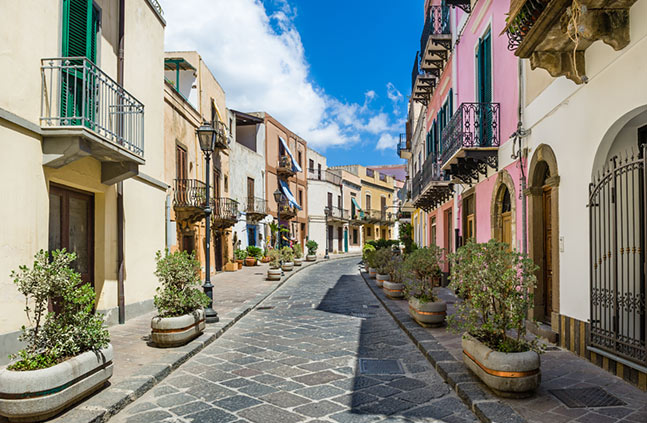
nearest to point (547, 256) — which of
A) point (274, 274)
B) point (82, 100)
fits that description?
point (82, 100)

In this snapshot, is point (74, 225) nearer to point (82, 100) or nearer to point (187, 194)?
point (82, 100)

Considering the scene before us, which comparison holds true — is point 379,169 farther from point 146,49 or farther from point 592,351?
point 592,351

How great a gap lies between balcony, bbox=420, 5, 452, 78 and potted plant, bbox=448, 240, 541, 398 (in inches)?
401

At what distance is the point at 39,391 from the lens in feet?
12.0

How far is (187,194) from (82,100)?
31.8ft

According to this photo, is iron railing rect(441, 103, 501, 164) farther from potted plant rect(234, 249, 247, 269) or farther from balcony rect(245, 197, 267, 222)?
balcony rect(245, 197, 267, 222)

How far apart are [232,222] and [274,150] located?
34.5 ft

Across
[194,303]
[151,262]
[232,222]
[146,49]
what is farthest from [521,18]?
[232,222]

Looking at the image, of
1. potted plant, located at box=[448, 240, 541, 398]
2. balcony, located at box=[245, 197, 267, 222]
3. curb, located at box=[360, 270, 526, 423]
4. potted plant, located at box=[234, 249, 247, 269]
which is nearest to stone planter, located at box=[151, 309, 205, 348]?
curb, located at box=[360, 270, 526, 423]

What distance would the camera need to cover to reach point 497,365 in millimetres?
4145

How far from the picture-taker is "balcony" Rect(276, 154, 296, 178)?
1231 inches

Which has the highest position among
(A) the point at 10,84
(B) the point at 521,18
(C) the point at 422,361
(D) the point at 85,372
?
(B) the point at 521,18

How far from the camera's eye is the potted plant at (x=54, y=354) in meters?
3.65

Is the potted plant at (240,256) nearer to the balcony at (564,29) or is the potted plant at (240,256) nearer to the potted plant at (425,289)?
the potted plant at (425,289)
